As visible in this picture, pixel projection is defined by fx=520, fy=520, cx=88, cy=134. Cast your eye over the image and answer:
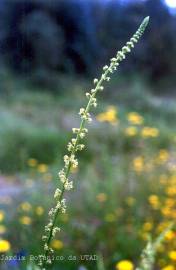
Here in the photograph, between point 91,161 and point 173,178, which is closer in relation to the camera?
point 173,178

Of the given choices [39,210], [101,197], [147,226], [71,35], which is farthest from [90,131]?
[71,35]

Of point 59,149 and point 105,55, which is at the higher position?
point 105,55

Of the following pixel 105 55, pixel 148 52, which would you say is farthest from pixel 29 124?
pixel 148 52

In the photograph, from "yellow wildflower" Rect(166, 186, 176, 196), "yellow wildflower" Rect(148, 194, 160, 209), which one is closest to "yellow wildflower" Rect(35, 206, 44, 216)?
"yellow wildflower" Rect(148, 194, 160, 209)

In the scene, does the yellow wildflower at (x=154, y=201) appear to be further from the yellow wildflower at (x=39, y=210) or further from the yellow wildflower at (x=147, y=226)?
the yellow wildflower at (x=39, y=210)

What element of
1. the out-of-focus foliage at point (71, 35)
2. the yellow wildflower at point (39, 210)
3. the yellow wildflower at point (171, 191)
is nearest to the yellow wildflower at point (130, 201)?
the yellow wildflower at point (171, 191)

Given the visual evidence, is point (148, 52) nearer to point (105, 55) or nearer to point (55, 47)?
point (105, 55)
